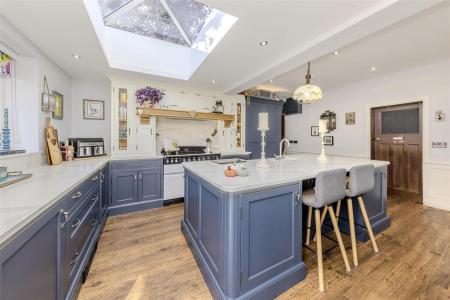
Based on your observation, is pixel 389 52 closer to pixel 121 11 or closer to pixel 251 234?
pixel 251 234

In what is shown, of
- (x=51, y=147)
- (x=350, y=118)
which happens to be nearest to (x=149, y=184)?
(x=51, y=147)

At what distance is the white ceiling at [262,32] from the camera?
5.21 ft

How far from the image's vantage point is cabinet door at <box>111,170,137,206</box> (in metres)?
3.08

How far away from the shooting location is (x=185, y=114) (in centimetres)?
389

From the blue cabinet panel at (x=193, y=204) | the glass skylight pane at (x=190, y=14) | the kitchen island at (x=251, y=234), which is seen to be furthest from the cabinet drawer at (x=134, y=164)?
the glass skylight pane at (x=190, y=14)

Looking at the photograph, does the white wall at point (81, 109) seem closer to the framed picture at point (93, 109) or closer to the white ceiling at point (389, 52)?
the framed picture at point (93, 109)

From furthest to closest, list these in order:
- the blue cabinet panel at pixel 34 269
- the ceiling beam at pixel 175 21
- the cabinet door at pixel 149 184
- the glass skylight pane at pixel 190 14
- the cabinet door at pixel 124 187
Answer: the cabinet door at pixel 149 184
the cabinet door at pixel 124 187
the ceiling beam at pixel 175 21
the glass skylight pane at pixel 190 14
the blue cabinet panel at pixel 34 269

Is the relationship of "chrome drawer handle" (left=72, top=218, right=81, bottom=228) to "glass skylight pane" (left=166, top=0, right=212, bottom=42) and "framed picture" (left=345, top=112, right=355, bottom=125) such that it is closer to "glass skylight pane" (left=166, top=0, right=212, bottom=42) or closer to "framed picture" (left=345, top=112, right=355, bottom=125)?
"glass skylight pane" (left=166, top=0, right=212, bottom=42)

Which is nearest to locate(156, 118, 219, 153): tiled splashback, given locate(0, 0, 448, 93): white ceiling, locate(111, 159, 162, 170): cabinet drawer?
locate(111, 159, 162, 170): cabinet drawer

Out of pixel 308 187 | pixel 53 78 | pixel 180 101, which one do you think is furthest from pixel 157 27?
pixel 308 187

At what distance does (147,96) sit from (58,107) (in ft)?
4.22

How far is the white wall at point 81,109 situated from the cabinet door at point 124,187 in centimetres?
96

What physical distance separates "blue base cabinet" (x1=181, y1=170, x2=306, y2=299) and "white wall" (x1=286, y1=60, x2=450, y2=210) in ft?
11.2

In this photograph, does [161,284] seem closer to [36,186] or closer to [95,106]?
[36,186]
